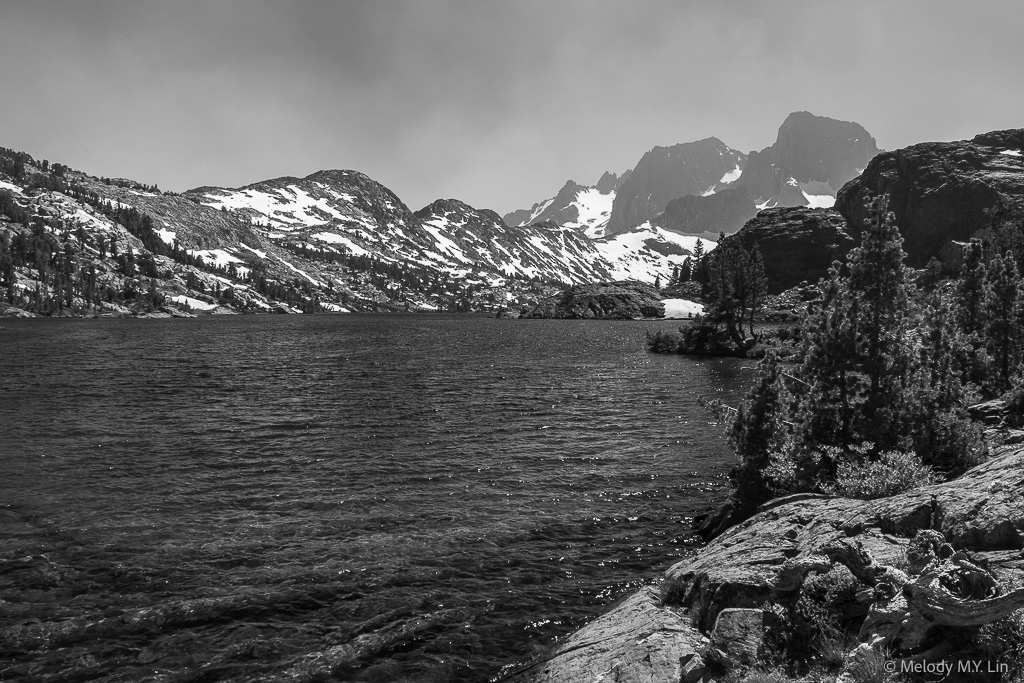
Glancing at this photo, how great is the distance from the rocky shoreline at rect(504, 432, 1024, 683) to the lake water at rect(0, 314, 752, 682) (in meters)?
3.30

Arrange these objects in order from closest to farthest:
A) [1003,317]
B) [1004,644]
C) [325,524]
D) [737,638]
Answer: [1004,644]
[737,638]
[325,524]
[1003,317]

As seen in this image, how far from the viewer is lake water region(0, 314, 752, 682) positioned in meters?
15.6

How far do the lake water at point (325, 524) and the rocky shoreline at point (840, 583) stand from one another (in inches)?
130

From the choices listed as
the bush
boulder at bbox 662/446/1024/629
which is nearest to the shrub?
boulder at bbox 662/446/1024/629

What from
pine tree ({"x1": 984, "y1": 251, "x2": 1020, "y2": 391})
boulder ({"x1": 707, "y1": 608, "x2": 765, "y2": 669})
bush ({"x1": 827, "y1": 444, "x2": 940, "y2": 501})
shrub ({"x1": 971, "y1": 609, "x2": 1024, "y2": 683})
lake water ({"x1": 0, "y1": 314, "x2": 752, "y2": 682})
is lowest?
lake water ({"x1": 0, "y1": 314, "x2": 752, "y2": 682})

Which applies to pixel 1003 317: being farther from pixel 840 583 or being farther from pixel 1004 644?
pixel 1004 644

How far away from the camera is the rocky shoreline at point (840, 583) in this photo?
9.08 meters

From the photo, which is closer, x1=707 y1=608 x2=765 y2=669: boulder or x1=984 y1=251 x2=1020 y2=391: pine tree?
x1=707 y1=608 x2=765 y2=669: boulder

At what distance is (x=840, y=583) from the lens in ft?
37.1

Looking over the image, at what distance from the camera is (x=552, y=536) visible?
22844 millimetres

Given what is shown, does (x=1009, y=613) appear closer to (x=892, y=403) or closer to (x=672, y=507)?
(x=892, y=403)

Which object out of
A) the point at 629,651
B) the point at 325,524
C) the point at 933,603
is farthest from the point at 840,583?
the point at 325,524

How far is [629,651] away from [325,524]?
1528 centimetres

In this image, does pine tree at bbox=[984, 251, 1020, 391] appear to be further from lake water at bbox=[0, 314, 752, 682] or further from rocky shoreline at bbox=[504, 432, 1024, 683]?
rocky shoreline at bbox=[504, 432, 1024, 683]
